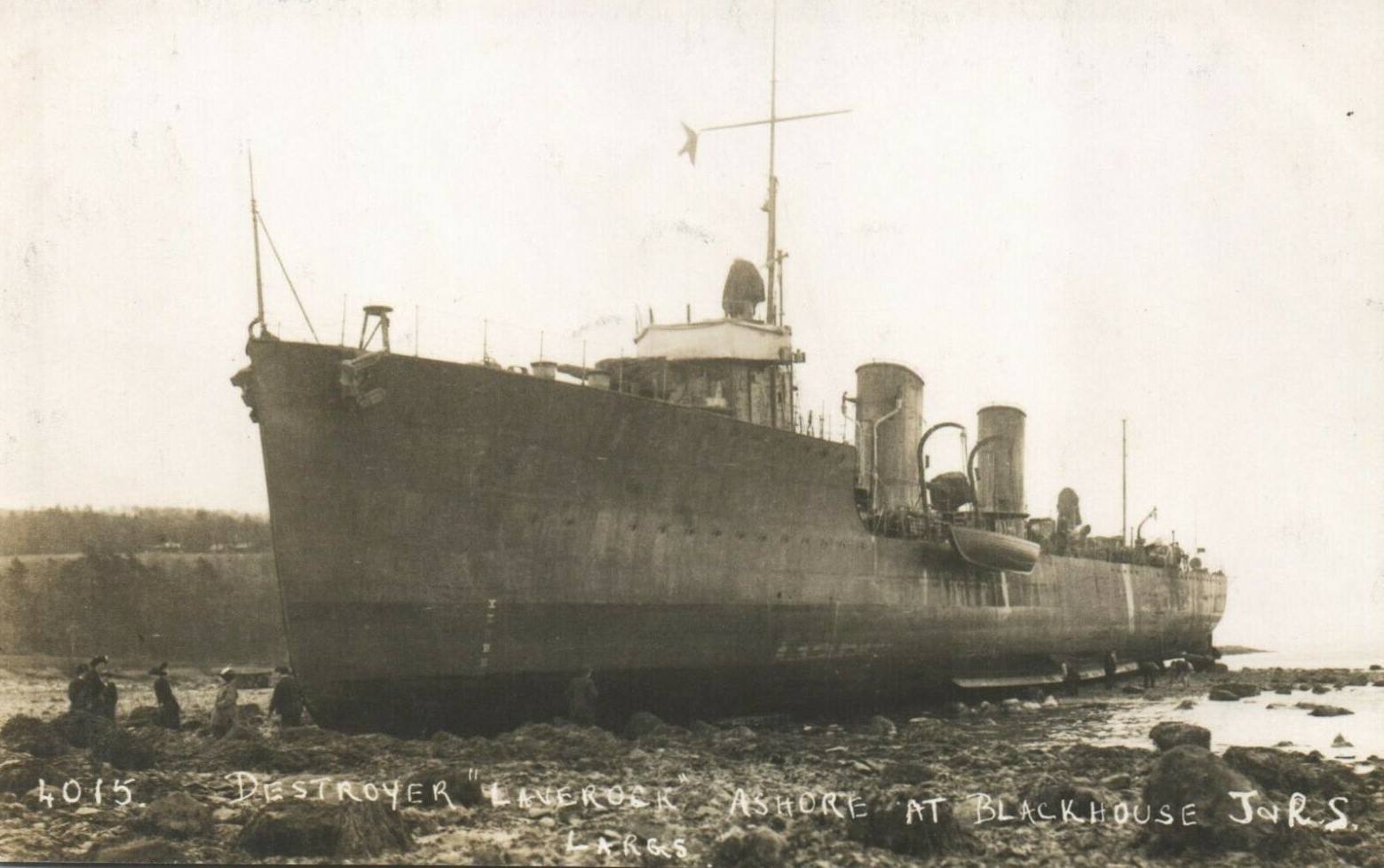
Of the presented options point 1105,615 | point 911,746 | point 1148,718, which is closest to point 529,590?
point 911,746

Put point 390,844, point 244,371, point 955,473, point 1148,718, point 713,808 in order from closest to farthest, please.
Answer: point 390,844, point 713,808, point 244,371, point 1148,718, point 955,473

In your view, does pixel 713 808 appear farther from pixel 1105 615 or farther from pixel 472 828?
pixel 1105 615

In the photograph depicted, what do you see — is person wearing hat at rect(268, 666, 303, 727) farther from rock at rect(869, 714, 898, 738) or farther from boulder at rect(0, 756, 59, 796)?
rock at rect(869, 714, 898, 738)

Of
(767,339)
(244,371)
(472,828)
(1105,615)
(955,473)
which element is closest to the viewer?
(472,828)

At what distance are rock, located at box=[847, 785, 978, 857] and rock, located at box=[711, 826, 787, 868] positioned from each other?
0.75 meters

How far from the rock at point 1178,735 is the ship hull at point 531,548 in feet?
13.2

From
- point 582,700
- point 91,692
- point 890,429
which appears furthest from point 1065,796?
point 890,429

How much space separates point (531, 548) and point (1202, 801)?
624cm

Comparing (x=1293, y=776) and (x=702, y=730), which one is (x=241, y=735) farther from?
(x=1293, y=776)

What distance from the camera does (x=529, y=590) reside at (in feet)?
33.0

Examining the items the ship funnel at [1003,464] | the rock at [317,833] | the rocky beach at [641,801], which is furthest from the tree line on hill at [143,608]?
the ship funnel at [1003,464]

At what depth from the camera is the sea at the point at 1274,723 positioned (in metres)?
12.6

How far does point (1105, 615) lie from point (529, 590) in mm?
18331

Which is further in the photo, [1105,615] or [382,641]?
[1105,615]
